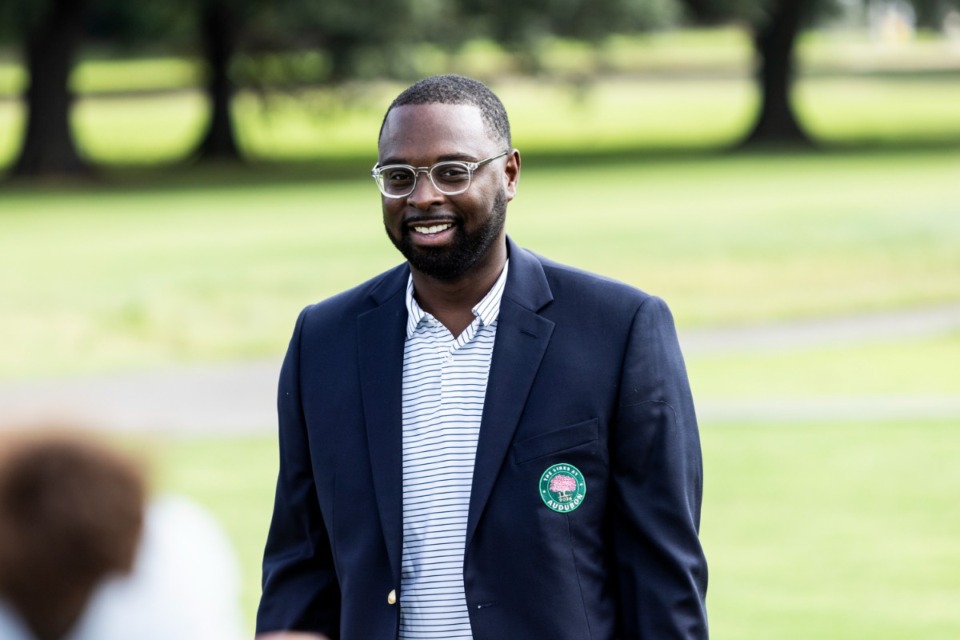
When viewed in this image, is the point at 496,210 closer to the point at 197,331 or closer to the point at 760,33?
the point at 197,331

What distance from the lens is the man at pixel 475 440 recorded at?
10.1 feet

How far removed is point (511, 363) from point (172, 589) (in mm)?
1487

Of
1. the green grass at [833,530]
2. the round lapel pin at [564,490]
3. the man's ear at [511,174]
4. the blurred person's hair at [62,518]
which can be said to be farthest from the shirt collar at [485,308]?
the green grass at [833,530]

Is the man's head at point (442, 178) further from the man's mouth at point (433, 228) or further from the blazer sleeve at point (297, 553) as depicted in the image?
the blazer sleeve at point (297, 553)

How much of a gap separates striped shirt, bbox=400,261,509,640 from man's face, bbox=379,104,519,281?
0.43 feet

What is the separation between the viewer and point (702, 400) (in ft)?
41.2

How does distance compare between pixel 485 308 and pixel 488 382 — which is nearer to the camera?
pixel 488 382

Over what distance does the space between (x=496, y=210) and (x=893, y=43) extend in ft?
369

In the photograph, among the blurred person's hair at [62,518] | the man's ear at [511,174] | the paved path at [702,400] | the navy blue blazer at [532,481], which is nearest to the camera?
the blurred person's hair at [62,518]

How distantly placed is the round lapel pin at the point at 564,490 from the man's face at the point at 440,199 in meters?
0.47

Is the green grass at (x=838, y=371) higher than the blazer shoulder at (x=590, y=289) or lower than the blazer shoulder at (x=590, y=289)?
higher

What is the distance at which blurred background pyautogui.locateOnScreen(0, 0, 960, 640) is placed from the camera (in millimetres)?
8578

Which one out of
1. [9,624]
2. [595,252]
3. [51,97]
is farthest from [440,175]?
[51,97]

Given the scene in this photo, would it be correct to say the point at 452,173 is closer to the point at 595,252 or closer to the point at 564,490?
the point at 564,490
